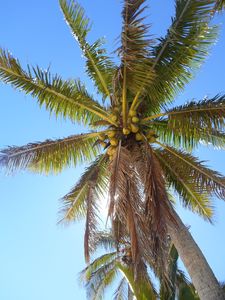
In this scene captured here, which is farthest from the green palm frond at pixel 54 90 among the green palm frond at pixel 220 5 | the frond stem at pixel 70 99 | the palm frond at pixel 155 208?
the green palm frond at pixel 220 5

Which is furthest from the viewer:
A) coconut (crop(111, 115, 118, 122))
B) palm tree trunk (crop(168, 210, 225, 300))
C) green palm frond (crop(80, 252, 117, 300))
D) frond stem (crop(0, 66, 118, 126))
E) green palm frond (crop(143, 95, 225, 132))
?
green palm frond (crop(80, 252, 117, 300))

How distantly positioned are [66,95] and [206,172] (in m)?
3.82

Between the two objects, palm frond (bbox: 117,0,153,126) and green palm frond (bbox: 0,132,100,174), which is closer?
palm frond (bbox: 117,0,153,126)

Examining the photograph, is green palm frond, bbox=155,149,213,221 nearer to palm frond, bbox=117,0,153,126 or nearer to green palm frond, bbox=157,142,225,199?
green palm frond, bbox=157,142,225,199

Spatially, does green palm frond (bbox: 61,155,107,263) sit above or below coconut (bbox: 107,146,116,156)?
below

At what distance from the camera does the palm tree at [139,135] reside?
7.48 m

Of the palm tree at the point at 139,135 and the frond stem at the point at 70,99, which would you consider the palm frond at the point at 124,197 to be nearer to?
the palm tree at the point at 139,135

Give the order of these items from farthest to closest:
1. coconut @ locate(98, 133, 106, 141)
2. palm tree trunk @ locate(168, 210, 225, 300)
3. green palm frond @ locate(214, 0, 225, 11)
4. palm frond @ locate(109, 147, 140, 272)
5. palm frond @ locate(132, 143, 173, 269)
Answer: coconut @ locate(98, 133, 106, 141) → palm tree trunk @ locate(168, 210, 225, 300) → palm frond @ locate(109, 147, 140, 272) → palm frond @ locate(132, 143, 173, 269) → green palm frond @ locate(214, 0, 225, 11)

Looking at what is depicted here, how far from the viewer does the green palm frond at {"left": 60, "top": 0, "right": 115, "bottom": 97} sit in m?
9.30

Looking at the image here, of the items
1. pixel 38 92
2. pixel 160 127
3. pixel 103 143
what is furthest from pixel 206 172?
pixel 38 92

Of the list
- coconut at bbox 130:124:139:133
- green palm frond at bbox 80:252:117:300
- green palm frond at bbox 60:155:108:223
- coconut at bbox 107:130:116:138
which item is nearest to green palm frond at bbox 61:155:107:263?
green palm frond at bbox 60:155:108:223

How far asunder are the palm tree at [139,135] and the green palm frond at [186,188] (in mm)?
27

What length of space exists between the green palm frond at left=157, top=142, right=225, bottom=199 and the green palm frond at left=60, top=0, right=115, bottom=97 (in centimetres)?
207

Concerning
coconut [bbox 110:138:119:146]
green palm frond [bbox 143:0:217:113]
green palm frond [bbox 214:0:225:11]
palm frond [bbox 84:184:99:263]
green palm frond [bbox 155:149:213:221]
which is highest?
green palm frond [bbox 143:0:217:113]
